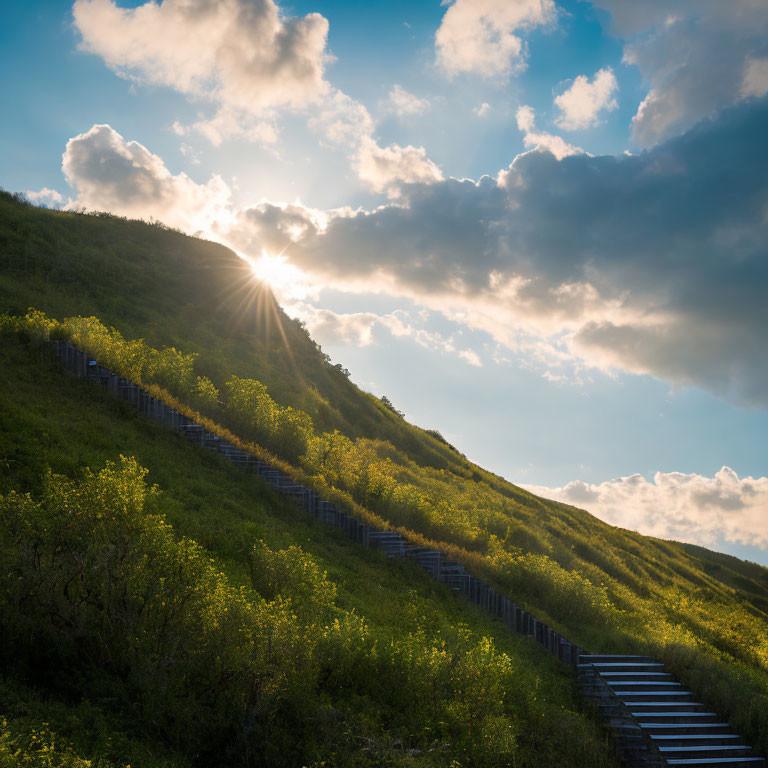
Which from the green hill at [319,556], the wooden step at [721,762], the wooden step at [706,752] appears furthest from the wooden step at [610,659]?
the wooden step at [721,762]

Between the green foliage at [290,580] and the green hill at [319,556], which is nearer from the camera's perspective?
the green hill at [319,556]

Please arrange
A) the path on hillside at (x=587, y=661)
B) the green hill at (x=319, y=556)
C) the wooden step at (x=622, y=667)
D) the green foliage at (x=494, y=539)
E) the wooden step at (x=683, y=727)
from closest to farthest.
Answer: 1. the green hill at (x=319, y=556)
2. the path on hillside at (x=587, y=661)
3. the wooden step at (x=683, y=727)
4. the wooden step at (x=622, y=667)
5. the green foliage at (x=494, y=539)

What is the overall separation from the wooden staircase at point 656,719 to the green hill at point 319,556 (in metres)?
0.62

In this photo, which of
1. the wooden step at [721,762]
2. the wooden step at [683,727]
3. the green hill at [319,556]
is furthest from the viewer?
the wooden step at [683,727]

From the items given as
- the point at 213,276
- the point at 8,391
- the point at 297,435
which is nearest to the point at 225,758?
the point at 8,391

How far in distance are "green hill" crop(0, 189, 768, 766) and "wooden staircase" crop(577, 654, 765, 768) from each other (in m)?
0.62

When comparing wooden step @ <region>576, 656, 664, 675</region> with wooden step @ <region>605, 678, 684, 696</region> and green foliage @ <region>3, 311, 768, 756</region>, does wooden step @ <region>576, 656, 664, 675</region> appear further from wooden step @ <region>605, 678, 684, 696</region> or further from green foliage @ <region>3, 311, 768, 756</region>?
green foliage @ <region>3, 311, 768, 756</region>

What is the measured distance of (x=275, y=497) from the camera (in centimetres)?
1986

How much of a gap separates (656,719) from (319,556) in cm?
898

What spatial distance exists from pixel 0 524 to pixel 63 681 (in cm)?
263

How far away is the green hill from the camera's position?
332 inches

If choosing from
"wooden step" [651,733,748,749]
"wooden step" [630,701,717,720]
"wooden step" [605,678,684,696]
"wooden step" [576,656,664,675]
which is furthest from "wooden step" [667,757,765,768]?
"wooden step" [576,656,664,675]

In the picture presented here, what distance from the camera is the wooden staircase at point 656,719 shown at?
41.1ft

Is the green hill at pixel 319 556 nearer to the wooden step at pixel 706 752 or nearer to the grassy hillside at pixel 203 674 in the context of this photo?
the grassy hillside at pixel 203 674
